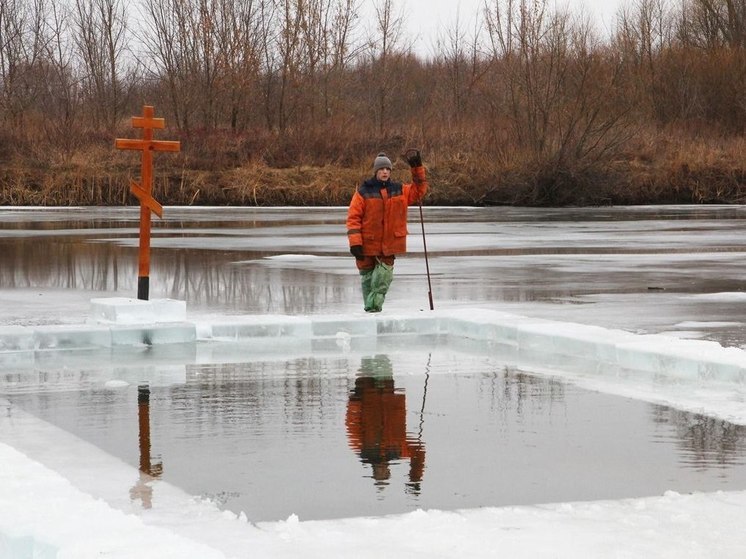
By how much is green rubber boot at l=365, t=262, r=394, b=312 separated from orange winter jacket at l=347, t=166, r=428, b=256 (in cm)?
15

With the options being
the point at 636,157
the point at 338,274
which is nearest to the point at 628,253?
the point at 338,274

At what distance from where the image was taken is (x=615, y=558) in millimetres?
4926

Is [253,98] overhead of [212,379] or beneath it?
overhead

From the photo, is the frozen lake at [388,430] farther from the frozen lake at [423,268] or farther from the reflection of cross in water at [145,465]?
the frozen lake at [423,268]

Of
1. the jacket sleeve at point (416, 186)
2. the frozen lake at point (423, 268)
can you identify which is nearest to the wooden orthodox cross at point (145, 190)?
the frozen lake at point (423, 268)

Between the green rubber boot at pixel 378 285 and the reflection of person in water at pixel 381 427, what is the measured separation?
10.5 ft

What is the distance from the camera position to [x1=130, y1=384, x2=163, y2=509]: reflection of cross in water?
5.90 metres

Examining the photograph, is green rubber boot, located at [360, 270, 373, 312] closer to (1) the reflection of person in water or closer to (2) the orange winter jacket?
(2) the orange winter jacket

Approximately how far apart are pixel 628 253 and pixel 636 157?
26.5 metres

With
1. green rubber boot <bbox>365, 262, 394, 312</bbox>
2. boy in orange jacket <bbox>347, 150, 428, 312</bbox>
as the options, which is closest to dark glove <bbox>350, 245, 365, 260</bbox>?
boy in orange jacket <bbox>347, 150, 428, 312</bbox>

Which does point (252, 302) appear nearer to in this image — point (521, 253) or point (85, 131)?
point (521, 253)

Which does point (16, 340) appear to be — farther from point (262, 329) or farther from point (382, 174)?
point (382, 174)

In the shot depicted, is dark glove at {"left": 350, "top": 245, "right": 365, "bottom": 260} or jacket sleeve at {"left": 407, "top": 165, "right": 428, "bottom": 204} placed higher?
jacket sleeve at {"left": 407, "top": 165, "right": 428, "bottom": 204}

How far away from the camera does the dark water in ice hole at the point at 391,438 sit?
6039 mm
